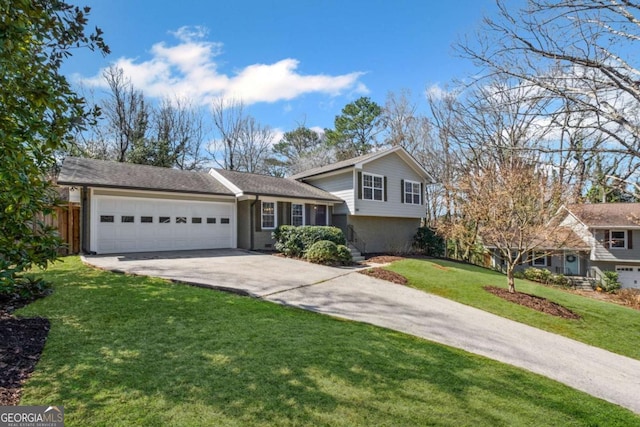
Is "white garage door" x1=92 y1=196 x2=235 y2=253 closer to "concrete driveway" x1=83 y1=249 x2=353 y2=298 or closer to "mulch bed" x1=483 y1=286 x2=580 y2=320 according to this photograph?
"concrete driveway" x1=83 y1=249 x2=353 y2=298

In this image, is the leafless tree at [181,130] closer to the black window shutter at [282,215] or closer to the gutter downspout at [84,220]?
the black window shutter at [282,215]

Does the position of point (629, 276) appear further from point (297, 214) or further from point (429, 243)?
point (297, 214)

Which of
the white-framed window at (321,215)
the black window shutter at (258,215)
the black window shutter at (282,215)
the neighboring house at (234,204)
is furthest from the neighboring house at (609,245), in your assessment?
the black window shutter at (258,215)

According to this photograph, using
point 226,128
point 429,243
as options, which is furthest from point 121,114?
point 429,243

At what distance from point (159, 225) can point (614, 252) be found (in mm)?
28591

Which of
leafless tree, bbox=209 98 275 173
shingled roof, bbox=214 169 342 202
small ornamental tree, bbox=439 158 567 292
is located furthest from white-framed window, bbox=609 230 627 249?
leafless tree, bbox=209 98 275 173

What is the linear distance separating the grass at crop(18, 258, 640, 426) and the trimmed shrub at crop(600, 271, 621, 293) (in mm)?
23175

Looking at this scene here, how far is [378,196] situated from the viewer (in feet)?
59.9

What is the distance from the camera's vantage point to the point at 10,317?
4.73 m

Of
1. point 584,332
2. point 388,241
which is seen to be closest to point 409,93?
point 388,241

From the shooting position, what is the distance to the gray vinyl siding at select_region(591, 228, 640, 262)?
21766mm

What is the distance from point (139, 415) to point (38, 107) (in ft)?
12.4

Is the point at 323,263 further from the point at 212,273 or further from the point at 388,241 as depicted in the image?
the point at 388,241

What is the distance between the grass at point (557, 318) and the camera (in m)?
7.45
